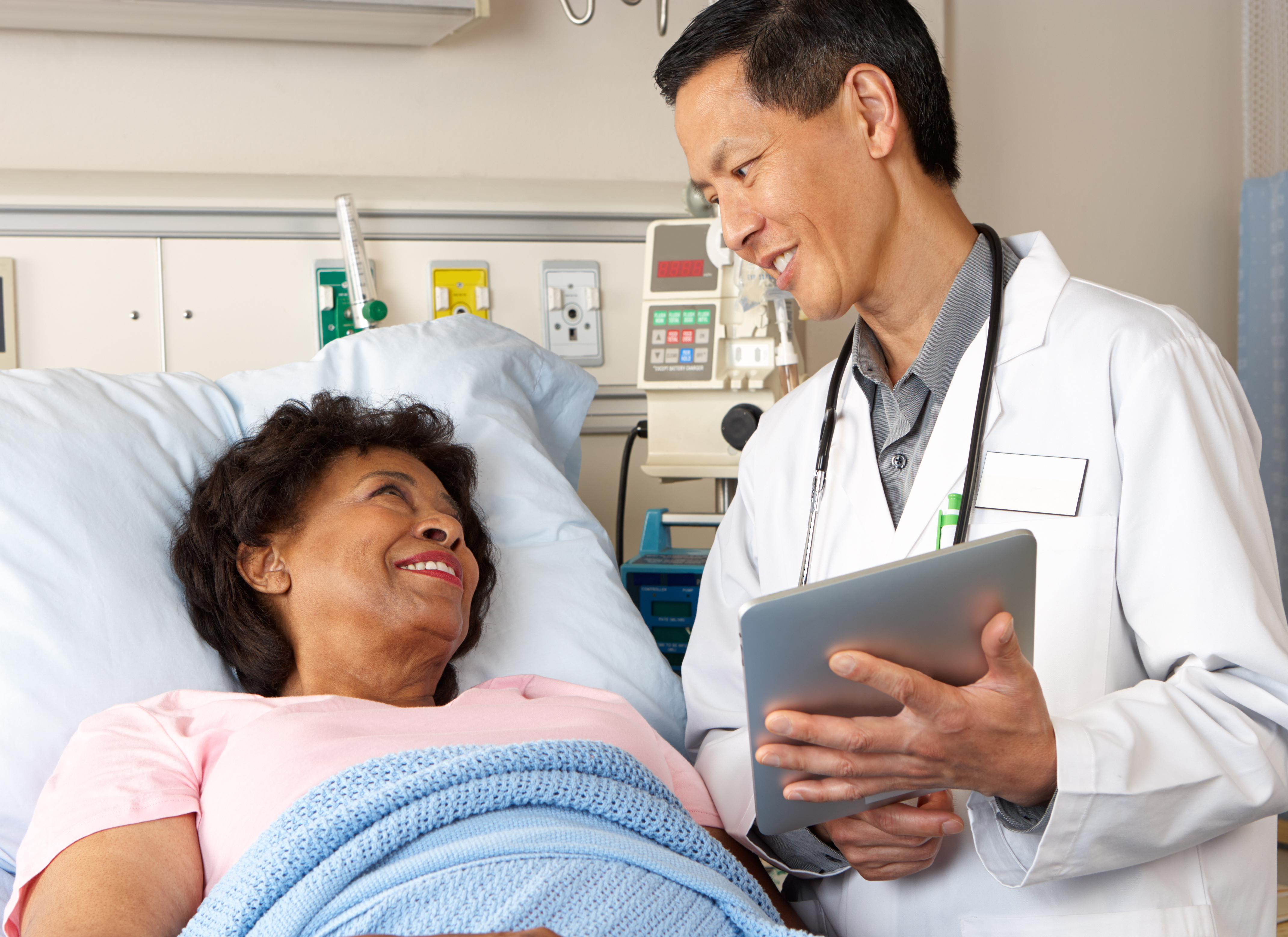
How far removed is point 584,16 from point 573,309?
0.64 meters

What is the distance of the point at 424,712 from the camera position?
3.96 ft

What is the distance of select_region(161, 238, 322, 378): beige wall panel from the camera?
82.2 inches

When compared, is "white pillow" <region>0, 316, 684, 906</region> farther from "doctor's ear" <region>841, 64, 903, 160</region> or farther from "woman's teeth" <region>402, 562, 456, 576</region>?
"doctor's ear" <region>841, 64, 903, 160</region>

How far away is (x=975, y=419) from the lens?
44.0 inches

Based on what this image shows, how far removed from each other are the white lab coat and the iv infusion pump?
0.64m

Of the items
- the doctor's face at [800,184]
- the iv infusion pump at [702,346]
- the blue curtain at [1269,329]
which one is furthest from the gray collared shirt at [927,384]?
the blue curtain at [1269,329]

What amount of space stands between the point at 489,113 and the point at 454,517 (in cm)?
117

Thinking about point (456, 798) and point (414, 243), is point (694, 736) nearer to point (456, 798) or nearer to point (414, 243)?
point (456, 798)

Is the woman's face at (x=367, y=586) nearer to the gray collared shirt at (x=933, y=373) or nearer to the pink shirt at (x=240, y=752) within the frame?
the pink shirt at (x=240, y=752)

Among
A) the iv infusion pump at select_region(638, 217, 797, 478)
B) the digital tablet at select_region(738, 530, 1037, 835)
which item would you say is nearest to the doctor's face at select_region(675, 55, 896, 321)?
the digital tablet at select_region(738, 530, 1037, 835)

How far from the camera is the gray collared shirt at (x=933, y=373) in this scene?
1212mm

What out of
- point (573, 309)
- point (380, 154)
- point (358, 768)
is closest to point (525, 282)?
point (573, 309)

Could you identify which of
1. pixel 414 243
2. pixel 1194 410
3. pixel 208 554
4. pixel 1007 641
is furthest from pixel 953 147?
pixel 414 243

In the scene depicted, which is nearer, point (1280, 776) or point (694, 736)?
point (1280, 776)
